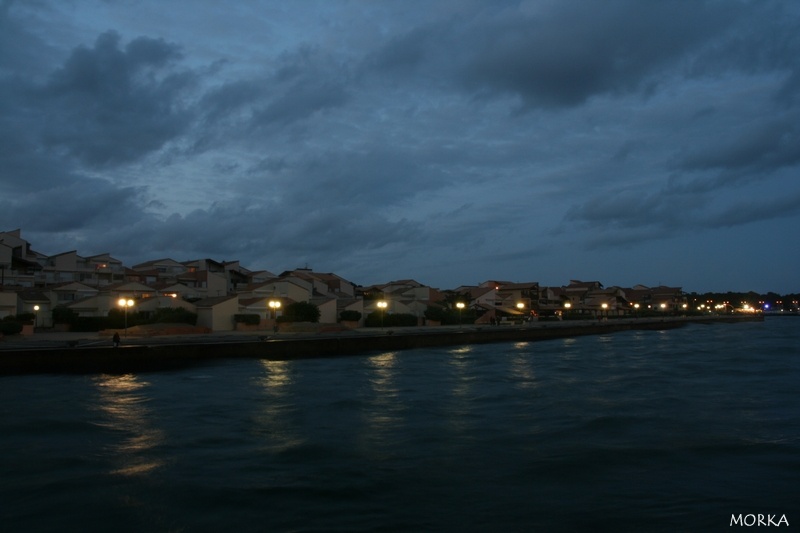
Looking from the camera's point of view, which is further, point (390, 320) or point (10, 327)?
point (390, 320)

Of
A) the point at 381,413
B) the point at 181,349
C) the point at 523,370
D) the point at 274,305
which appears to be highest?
the point at 274,305

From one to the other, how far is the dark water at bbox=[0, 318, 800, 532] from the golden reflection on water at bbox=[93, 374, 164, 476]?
0.06m

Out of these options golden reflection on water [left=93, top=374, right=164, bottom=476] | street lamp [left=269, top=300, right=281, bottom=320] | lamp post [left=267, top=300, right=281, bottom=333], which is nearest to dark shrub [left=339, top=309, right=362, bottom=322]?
lamp post [left=267, top=300, right=281, bottom=333]

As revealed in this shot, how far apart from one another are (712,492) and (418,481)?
4.23 meters

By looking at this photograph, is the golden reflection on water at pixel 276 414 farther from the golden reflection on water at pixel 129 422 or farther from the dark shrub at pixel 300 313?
the dark shrub at pixel 300 313

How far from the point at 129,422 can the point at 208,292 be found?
38.5 meters

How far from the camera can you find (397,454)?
10688 mm

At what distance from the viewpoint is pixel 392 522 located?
25.1 ft

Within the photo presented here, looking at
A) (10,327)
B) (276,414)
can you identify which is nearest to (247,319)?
(10,327)

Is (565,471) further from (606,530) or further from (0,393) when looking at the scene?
(0,393)

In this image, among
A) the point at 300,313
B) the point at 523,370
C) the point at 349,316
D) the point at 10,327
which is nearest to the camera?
the point at 523,370

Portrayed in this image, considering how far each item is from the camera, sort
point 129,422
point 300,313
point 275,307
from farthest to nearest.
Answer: point 300,313, point 275,307, point 129,422

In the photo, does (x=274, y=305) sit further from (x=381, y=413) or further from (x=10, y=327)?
(x=381, y=413)

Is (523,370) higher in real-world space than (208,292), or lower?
lower
